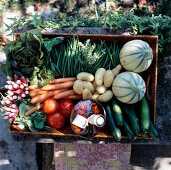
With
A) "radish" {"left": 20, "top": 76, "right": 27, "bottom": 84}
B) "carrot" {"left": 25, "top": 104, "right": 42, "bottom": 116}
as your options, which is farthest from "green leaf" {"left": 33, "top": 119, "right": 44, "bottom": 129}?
"radish" {"left": 20, "top": 76, "right": 27, "bottom": 84}

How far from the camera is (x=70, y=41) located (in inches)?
178

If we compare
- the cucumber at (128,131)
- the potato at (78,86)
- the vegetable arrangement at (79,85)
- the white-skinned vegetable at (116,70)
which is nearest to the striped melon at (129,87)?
the vegetable arrangement at (79,85)

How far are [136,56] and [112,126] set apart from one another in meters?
0.76

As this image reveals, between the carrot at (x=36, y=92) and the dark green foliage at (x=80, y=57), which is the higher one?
the dark green foliage at (x=80, y=57)

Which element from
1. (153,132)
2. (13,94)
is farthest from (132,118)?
(13,94)

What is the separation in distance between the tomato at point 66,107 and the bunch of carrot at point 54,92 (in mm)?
54

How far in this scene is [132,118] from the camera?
13.8 feet

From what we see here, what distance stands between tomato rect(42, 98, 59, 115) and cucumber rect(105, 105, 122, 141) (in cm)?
54

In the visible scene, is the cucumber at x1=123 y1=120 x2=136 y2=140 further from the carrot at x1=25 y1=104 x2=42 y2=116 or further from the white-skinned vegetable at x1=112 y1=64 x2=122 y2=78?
the carrot at x1=25 y1=104 x2=42 y2=116

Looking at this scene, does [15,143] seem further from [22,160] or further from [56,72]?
[56,72]

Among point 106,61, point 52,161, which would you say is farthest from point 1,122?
point 106,61

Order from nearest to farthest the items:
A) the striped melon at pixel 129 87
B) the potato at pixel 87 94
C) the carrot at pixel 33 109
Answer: the striped melon at pixel 129 87 < the potato at pixel 87 94 < the carrot at pixel 33 109

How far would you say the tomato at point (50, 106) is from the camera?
14.2 ft

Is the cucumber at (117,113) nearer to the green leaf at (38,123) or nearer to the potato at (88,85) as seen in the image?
the potato at (88,85)
